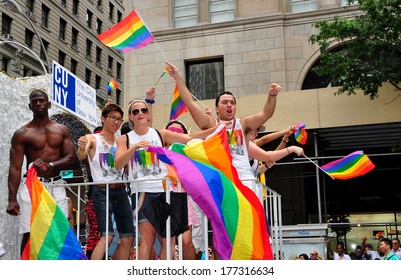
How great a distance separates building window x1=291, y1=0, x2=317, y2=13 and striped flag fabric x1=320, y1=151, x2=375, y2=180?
1457cm

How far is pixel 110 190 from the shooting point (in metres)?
5.18

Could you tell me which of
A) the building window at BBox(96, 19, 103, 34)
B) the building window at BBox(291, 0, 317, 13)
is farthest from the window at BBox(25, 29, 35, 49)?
the building window at BBox(291, 0, 317, 13)

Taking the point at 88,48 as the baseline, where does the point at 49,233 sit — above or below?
below

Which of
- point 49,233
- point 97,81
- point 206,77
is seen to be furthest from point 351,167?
point 97,81

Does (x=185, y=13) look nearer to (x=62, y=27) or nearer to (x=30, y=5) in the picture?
(x=30, y=5)

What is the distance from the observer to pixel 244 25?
20.7 metres

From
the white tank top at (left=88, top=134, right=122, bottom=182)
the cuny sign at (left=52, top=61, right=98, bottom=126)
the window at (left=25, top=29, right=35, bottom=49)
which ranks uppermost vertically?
the window at (left=25, top=29, right=35, bottom=49)

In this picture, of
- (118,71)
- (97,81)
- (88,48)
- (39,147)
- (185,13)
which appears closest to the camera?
(39,147)

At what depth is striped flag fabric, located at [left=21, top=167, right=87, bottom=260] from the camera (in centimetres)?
461

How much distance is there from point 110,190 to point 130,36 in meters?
2.63

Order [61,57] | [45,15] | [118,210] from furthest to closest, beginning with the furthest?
[61,57]
[45,15]
[118,210]

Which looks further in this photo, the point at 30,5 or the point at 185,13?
the point at 30,5

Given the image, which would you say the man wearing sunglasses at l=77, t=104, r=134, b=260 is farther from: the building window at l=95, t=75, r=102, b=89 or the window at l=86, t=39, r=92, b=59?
the building window at l=95, t=75, r=102, b=89
